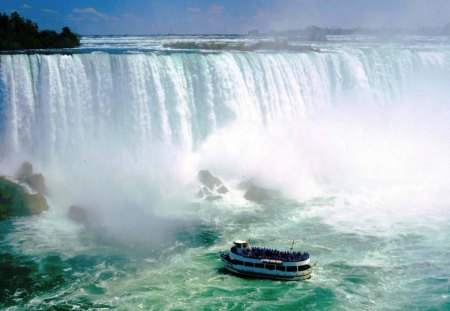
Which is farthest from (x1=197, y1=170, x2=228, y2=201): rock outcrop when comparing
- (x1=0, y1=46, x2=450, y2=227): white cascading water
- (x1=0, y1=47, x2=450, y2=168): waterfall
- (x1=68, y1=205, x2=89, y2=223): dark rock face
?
(x1=68, y1=205, x2=89, y2=223): dark rock face

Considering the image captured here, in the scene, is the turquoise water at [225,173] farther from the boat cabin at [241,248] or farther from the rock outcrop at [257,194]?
the boat cabin at [241,248]

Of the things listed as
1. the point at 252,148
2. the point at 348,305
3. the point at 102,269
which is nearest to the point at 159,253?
the point at 102,269

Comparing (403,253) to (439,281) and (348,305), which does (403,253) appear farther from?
(348,305)

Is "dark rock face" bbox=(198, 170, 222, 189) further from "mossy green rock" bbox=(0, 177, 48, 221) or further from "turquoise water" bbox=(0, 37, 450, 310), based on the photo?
"mossy green rock" bbox=(0, 177, 48, 221)

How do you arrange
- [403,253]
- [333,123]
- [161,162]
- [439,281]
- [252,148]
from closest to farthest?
1. [439,281]
2. [403,253]
3. [161,162]
4. [252,148]
5. [333,123]

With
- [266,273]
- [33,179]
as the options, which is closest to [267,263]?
[266,273]
